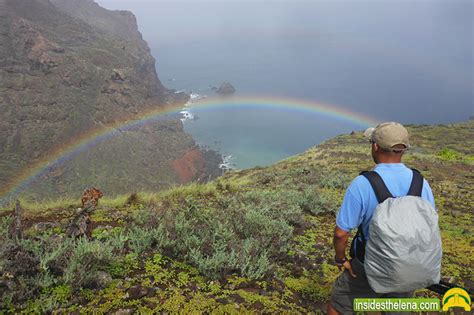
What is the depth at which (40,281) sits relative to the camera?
11.7 ft

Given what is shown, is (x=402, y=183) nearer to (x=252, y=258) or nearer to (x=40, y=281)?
(x=252, y=258)

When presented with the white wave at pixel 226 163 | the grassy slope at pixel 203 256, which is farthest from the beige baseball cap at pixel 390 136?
the white wave at pixel 226 163

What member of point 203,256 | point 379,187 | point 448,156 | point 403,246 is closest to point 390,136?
point 379,187

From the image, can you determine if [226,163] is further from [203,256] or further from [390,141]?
[390,141]

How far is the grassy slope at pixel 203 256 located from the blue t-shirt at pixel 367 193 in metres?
1.63

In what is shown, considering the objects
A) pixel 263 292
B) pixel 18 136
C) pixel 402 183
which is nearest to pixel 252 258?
pixel 263 292

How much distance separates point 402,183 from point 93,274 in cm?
341

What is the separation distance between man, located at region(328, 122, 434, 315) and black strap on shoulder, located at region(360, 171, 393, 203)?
3 centimetres

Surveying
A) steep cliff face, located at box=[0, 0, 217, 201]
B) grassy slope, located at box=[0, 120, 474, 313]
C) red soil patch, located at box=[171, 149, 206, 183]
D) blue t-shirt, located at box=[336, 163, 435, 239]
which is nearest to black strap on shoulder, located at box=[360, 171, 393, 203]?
blue t-shirt, located at box=[336, 163, 435, 239]

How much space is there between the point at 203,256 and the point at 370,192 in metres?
2.62

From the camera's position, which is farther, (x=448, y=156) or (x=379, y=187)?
(x=448, y=156)

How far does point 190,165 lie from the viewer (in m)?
113

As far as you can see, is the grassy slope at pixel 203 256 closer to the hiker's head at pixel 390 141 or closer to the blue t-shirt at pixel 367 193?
the blue t-shirt at pixel 367 193

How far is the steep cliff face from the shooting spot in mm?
71875
